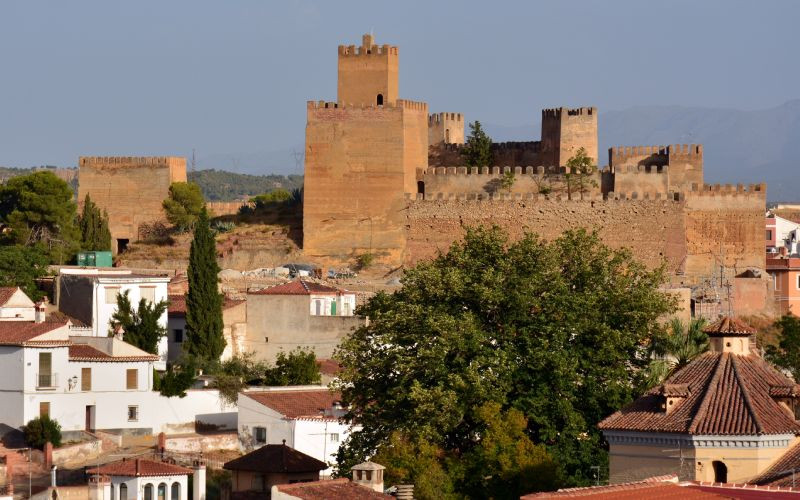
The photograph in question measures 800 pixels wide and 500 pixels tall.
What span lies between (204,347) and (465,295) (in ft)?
37.9

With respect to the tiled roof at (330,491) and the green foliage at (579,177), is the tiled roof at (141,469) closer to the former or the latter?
the tiled roof at (330,491)

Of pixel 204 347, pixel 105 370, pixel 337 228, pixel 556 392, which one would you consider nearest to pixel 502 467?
pixel 556 392

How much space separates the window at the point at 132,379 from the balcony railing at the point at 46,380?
5.76 ft

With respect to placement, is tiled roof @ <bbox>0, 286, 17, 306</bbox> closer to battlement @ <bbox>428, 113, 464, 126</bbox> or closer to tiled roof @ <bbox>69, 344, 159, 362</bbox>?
tiled roof @ <bbox>69, 344, 159, 362</bbox>

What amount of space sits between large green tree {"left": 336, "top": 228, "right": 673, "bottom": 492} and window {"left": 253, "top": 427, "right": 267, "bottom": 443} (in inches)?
180

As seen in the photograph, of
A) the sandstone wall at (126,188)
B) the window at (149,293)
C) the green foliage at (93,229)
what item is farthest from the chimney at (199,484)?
the sandstone wall at (126,188)

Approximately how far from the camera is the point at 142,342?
43.2 m

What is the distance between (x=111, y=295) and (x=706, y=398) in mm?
21164

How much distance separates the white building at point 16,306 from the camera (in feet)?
141

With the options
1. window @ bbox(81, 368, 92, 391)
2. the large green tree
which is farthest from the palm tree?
window @ bbox(81, 368, 92, 391)

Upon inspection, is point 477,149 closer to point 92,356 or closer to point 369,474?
point 92,356

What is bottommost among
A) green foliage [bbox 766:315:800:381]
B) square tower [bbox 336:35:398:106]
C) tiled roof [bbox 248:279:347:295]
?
green foliage [bbox 766:315:800:381]

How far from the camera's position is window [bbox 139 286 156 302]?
4481 cm

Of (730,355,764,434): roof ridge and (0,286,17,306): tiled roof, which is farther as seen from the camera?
(0,286,17,306): tiled roof
